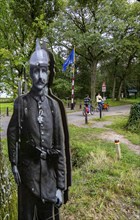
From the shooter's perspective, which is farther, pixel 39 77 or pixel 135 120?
pixel 135 120

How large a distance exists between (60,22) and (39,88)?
60.6ft

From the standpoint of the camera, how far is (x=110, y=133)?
31.5 ft

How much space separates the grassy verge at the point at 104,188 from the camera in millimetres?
3562

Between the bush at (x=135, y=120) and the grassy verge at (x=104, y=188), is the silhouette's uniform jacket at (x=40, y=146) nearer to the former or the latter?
the grassy verge at (x=104, y=188)

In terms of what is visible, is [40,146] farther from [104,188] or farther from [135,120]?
[135,120]

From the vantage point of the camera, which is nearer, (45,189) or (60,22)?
(45,189)

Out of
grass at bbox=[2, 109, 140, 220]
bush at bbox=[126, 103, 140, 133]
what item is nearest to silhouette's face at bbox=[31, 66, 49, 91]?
grass at bbox=[2, 109, 140, 220]

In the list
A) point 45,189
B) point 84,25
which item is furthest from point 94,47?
point 45,189

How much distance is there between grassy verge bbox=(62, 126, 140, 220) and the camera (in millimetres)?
3562

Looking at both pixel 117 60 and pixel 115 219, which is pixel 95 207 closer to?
pixel 115 219

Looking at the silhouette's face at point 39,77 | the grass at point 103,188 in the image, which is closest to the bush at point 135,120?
the grass at point 103,188

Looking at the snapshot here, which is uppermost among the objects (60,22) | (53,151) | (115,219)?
(60,22)

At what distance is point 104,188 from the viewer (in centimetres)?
424

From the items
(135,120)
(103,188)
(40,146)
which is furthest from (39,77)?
(135,120)
